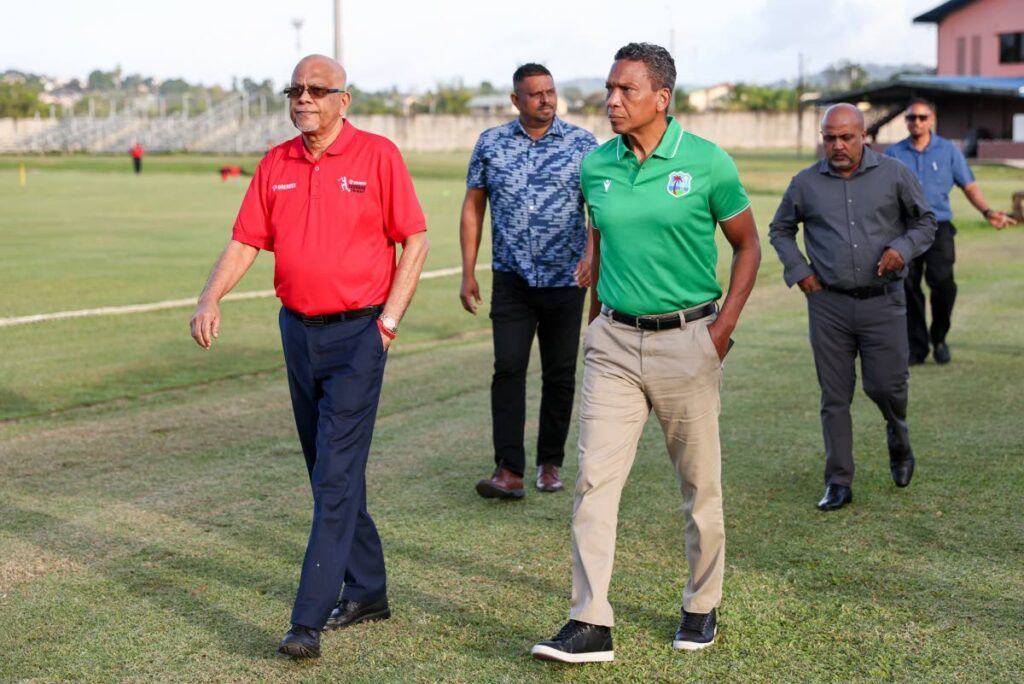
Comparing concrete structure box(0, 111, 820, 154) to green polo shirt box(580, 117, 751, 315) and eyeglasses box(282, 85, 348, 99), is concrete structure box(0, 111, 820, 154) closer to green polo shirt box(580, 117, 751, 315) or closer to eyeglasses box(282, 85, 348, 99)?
eyeglasses box(282, 85, 348, 99)

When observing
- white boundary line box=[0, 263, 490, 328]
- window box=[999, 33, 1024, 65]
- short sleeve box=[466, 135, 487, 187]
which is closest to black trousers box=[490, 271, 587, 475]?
short sleeve box=[466, 135, 487, 187]

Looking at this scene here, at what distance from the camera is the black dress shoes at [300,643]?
4.89m

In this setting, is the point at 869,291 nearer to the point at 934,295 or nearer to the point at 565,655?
the point at 565,655

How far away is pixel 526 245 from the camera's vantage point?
24.1ft

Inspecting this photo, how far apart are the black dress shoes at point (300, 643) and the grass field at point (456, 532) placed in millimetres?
61

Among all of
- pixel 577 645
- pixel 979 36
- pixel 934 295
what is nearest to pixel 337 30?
pixel 934 295

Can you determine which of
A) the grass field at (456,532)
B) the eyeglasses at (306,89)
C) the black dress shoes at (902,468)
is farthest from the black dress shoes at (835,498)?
the eyeglasses at (306,89)

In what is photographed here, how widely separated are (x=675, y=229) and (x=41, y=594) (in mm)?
3093

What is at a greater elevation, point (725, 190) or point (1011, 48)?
point (1011, 48)

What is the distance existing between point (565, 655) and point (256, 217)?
2.05 meters

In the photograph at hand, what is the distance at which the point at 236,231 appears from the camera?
5.37 meters

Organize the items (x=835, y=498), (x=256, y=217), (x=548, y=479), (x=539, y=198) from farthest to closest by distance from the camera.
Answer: (x=548, y=479)
(x=539, y=198)
(x=835, y=498)
(x=256, y=217)

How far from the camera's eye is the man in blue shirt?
11117 mm

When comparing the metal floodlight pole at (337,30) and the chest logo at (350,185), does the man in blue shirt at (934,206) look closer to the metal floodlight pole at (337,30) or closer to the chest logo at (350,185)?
the chest logo at (350,185)
